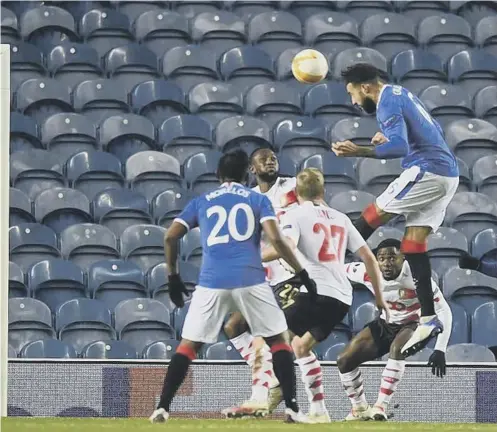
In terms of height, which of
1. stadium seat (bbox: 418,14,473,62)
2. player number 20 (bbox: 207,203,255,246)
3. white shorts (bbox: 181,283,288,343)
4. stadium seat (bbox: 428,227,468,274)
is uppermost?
stadium seat (bbox: 418,14,473,62)

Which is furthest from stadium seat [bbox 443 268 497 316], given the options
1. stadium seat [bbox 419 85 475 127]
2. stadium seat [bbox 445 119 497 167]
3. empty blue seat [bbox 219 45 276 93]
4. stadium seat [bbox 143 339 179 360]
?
empty blue seat [bbox 219 45 276 93]

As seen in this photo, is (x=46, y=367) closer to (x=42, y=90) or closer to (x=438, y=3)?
(x=42, y=90)

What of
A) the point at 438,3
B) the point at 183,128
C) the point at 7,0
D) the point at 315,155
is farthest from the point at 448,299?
the point at 7,0

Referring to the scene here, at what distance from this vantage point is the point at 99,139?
1201 centimetres

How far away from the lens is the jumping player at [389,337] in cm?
832

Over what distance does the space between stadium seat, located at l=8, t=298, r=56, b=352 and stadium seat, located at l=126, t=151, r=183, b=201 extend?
5.82ft

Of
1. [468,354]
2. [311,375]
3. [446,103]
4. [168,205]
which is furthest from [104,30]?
[311,375]

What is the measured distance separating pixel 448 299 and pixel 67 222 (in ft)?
10.8

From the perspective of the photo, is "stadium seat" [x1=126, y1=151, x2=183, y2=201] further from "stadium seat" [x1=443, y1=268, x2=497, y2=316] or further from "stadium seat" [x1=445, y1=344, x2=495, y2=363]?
"stadium seat" [x1=445, y1=344, x2=495, y2=363]

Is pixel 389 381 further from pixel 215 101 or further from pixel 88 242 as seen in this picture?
pixel 215 101

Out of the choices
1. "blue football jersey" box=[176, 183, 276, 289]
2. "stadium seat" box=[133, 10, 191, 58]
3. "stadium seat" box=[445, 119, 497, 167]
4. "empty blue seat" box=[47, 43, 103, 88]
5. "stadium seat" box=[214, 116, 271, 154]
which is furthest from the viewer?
"stadium seat" box=[133, 10, 191, 58]

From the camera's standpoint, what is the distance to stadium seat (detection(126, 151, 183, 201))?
38.2 ft

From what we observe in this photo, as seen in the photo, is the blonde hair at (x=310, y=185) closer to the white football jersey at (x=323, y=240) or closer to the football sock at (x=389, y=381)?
the white football jersey at (x=323, y=240)

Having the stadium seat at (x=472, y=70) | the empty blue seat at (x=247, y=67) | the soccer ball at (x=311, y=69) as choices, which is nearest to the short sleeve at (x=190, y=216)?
the soccer ball at (x=311, y=69)
